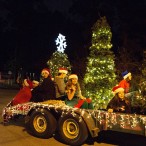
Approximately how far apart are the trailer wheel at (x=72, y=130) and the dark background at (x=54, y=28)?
21629mm

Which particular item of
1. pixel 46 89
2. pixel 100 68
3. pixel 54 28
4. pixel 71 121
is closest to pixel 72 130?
pixel 71 121

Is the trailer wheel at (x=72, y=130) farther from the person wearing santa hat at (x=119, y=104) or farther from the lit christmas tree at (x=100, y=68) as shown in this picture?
the lit christmas tree at (x=100, y=68)

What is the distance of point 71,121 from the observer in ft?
30.4

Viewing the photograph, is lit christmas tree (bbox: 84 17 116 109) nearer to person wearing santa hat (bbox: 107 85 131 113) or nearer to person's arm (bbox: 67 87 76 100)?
person's arm (bbox: 67 87 76 100)

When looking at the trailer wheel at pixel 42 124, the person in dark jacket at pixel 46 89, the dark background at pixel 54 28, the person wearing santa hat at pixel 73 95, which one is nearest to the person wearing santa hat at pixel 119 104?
the person wearing santa hat at pixel 73 95

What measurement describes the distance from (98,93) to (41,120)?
4791 mm

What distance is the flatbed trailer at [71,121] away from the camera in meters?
8.37

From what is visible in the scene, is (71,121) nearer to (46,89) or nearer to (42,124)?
(42,124)

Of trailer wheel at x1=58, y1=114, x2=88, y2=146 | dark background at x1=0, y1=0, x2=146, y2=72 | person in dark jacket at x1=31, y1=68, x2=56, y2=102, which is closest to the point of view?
trailer wheel at x1=58, y1=114, x2=88, y2=146

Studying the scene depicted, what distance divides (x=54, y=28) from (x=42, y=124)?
39.6 meters

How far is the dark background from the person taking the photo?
34.6 metres

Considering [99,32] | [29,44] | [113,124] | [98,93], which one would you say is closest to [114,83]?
[98,93]

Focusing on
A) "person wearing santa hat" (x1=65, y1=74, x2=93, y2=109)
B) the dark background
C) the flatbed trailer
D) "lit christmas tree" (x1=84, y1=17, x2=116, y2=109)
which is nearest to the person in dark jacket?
the flatbed trailer

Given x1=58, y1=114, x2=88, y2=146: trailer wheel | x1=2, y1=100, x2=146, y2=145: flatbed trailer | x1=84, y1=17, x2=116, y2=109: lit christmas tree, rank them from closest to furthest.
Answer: x1=2, y1=100, x2=146, y2=145: flatbed trailer, x1=58, y1=114, x2=88, y2=146: trailer wheel, x1=84, y1=17, x2=116, y2=109: lit christmas tree
